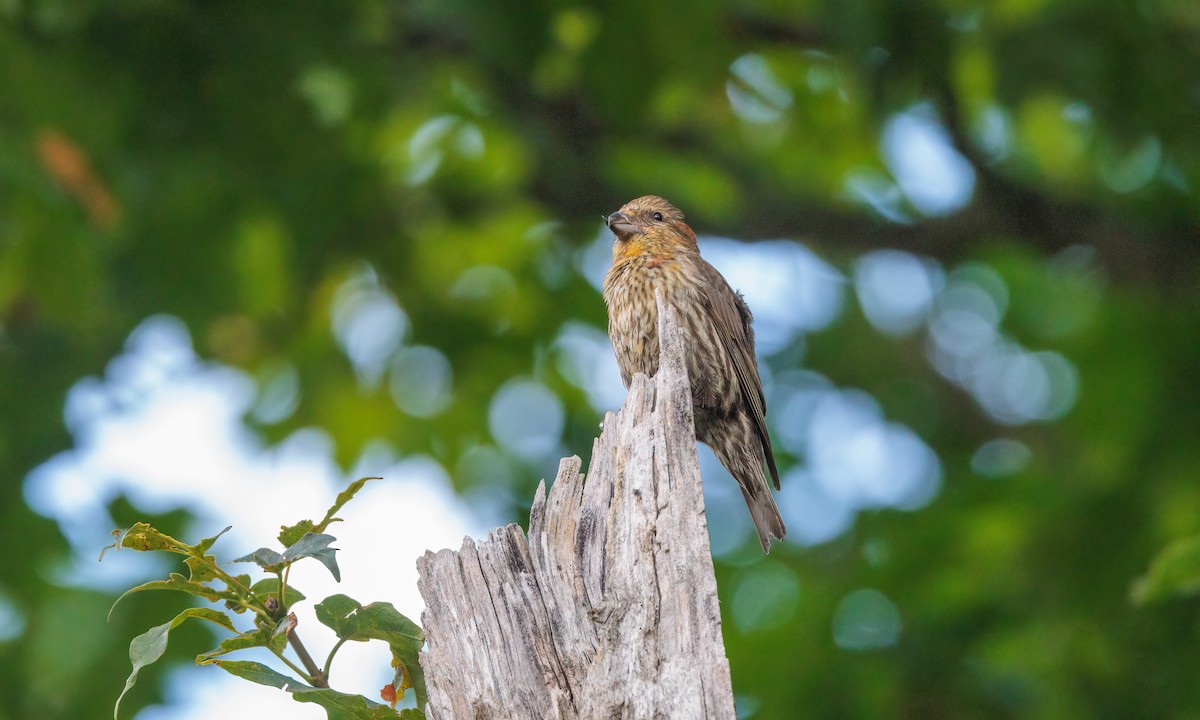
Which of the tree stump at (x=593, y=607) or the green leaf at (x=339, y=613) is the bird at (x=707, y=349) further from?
the green leaf at (x=339, y=613)

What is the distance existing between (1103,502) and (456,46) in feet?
18.7

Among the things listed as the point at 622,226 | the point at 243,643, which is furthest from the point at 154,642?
the point at 622,226

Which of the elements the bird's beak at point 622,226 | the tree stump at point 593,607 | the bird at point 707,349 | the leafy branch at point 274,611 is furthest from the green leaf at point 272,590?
the bird's beak at point 622,226

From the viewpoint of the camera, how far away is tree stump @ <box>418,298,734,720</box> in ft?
9.68

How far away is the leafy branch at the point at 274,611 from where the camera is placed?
8.41ft

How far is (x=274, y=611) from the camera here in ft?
8.79

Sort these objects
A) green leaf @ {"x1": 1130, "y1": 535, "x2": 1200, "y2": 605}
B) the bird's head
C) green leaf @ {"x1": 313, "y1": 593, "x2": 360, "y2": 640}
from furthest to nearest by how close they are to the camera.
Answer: the bird's head, green leaf @ {"x1": 1130, "y1": 535, "x2": 1200, "y2": 605}, green leaf @ {"x1": 313, "y1": 593, "x2": 360, "y2": 640}

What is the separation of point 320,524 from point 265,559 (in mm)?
131

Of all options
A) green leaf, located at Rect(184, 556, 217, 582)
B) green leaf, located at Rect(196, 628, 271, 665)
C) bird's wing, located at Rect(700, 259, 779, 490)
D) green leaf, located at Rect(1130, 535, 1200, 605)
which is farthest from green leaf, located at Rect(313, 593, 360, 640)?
bird's wing, located at Rect(700, 259, 779, 490)

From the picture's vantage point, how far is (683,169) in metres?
9.92

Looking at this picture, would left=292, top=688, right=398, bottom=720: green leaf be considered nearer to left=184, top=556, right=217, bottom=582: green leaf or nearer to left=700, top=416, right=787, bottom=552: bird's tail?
left=184, top=556, right=217, bottom=582: green leaf

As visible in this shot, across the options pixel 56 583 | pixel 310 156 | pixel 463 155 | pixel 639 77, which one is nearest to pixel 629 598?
pixel 639 77

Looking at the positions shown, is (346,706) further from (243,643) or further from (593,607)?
(593,607)

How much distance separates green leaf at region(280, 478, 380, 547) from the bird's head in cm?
354
